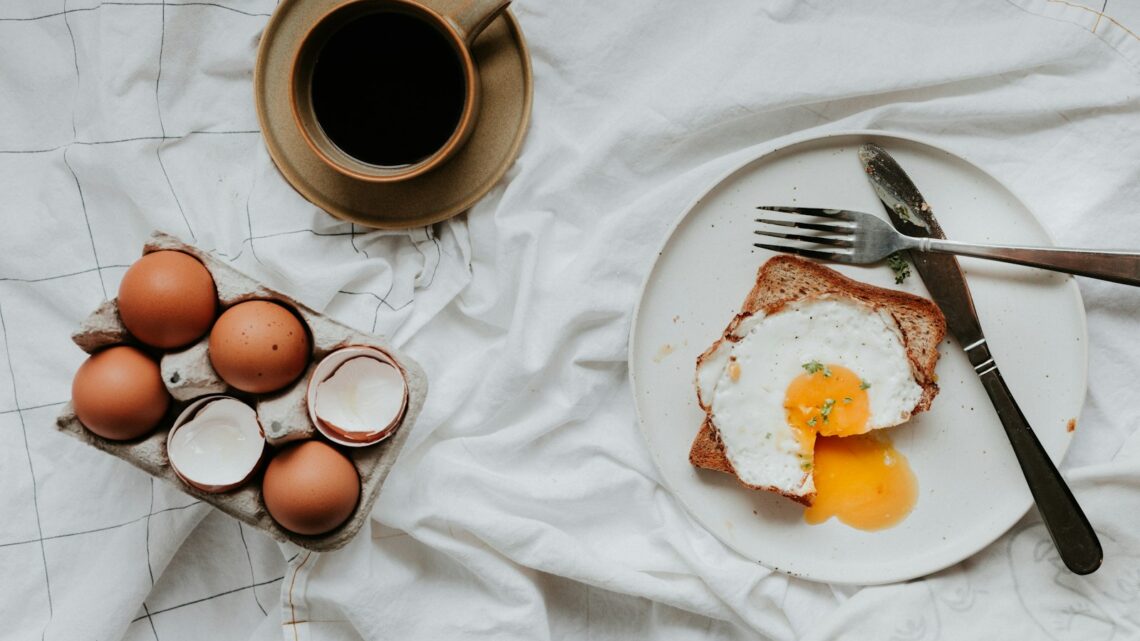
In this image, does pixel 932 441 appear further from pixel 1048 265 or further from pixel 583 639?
pixel 583 639

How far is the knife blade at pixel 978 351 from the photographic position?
5.03 ft

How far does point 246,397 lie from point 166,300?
8.2 inches

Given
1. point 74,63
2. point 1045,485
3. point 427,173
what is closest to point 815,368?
point 1045,485

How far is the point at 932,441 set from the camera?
1.61 m

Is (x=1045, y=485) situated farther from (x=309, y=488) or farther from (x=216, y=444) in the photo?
(x=216, y=444)

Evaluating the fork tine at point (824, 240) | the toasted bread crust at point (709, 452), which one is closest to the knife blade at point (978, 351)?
the fork tine at point (824, 240)

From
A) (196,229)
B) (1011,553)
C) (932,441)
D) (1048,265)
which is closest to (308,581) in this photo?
(196,229)

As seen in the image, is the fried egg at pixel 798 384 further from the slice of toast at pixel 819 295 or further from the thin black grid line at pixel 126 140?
the thin black grid line at pixel 126 140

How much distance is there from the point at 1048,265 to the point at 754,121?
1.96 feet

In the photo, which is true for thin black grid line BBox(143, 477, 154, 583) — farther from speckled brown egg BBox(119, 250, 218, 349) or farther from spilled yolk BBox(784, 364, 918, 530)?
spilled yolk BBox(784, 364, 918, 530)

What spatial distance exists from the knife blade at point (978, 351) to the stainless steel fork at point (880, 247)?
3 cm

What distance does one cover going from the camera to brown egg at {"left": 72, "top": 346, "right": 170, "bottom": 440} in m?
1.31

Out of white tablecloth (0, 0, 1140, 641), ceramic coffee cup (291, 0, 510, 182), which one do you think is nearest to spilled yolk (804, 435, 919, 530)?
white tablecloth (0, 0, 1140, 641)

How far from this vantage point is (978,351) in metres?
1.56
